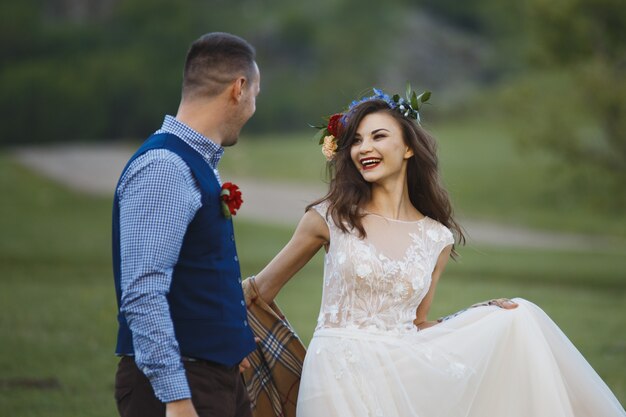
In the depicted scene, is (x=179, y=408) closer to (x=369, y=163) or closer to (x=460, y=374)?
(x=460, y=374)

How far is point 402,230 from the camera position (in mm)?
4832

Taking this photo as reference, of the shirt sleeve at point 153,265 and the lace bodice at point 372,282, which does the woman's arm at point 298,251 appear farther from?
the shirt sleeve at point 153,265

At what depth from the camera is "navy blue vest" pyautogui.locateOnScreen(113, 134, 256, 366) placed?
341 cm

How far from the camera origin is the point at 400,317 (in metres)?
4.62

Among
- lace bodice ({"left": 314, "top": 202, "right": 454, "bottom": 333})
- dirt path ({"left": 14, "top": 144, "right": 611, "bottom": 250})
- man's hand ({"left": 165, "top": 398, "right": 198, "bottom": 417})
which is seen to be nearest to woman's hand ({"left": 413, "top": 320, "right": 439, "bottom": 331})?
lace bodice ({"left": 314, "top": 202, "right": 454, "bottom": 333})

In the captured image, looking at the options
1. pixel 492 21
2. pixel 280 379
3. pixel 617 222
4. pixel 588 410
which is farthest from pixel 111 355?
pixel 492 21

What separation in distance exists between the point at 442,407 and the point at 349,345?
1.56ft

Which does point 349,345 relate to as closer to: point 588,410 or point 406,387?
point 406,387

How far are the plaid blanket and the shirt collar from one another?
3.82ft

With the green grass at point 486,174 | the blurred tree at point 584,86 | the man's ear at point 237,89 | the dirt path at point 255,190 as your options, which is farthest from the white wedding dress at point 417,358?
the green grass at point 486,174

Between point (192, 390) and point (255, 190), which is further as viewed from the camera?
point (255, 190)

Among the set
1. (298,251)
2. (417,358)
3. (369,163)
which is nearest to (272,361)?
(298,251)

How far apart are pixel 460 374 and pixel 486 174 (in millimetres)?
32302

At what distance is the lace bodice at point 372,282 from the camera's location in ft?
15.0
